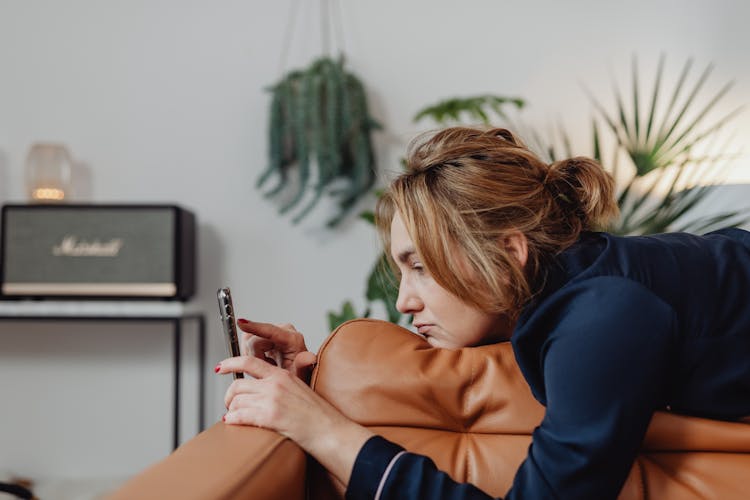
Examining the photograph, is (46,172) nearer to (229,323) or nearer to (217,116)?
(217,116)

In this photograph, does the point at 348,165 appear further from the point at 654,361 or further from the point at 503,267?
the point at 654,361

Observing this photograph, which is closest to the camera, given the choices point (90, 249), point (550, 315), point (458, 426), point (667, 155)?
point (550, 315)

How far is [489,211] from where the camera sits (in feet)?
→ 3.19

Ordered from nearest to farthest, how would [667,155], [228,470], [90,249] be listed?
[228,470]
[667,155]
[90,249]

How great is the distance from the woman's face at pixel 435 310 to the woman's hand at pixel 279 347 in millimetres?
178

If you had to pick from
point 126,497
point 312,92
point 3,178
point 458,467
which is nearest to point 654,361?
point 458,467

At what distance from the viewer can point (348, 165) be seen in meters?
2.94

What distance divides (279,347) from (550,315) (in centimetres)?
48

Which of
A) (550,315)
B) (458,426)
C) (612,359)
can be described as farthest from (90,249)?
(612,359)

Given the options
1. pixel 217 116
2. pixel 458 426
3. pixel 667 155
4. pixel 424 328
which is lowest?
pixel 458 426

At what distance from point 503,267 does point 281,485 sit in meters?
0.40

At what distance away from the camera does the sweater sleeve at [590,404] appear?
815mm

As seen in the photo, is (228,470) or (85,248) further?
(85,248)

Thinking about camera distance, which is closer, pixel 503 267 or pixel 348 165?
pixel 503 267
